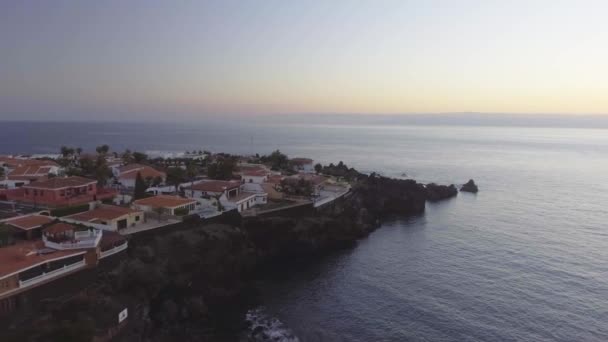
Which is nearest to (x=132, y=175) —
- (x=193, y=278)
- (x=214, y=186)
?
(x=214, y=186)

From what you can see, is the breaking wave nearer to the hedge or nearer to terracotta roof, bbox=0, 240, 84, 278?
terracotta roof, bbox=0, 240, 84, 278

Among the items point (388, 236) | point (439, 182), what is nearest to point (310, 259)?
point (388, 236)

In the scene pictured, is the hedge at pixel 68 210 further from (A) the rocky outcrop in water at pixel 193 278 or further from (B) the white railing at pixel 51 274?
(B) the white railing at pixel 51 274

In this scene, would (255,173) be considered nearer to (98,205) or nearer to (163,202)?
(163,202)

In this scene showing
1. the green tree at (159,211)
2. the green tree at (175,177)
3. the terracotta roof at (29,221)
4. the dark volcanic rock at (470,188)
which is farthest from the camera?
the dark volcanic rock at (470,188)

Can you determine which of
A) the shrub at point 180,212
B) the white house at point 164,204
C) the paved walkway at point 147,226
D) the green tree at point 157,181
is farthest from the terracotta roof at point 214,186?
the paved walkway at point 147,226

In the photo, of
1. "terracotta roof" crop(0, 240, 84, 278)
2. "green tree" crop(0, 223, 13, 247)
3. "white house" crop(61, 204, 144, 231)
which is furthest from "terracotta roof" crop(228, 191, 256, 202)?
"green tree" crop(0, 223, 13, 247)

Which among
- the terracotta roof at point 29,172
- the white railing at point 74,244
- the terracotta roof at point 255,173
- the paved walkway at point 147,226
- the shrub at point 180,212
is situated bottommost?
the paved walkway at point 147,226
